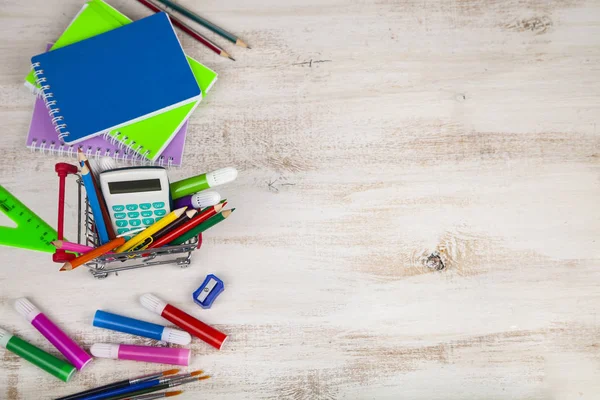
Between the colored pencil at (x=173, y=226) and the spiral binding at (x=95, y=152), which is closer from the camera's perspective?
the colored pencil at (x=173, y=226)

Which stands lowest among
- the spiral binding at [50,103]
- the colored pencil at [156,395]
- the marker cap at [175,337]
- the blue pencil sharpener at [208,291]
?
the colored pencil at [156,395]

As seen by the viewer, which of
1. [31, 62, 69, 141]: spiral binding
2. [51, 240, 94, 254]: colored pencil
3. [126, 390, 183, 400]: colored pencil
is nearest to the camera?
[51, 240, 94, 254]: colored pencil

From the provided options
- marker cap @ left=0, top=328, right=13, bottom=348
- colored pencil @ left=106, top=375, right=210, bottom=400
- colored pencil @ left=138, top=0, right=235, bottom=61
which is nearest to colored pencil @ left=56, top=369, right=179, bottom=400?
colored pencil @ left=106, top=375, right=210, bottom=400

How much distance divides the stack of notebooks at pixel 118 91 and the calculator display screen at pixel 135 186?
0.17 meters

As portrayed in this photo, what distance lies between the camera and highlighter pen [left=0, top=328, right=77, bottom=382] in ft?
3.07

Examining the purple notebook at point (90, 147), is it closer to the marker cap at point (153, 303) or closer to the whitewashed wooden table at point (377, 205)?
the whitewashed wooden table at point (377, 205)

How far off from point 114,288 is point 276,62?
1.62 ft

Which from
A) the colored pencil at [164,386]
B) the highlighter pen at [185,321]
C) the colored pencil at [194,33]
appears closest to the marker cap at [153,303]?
the highlighter pen at [185,321]

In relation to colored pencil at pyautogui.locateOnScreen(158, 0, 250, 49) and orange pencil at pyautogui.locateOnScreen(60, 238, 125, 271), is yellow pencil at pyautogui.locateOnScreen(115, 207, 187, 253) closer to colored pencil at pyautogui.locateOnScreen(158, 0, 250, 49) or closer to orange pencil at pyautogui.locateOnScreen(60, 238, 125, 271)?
orange pencil at pyautogui.locateOnScreen(60, 238, 125, 271)

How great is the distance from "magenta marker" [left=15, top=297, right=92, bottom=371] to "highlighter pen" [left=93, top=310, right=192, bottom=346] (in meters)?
0.05

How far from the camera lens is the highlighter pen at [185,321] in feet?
3.16

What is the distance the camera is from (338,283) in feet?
3.32

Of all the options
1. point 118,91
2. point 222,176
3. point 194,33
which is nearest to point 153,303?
point 222,176

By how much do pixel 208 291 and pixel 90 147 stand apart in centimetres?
33
